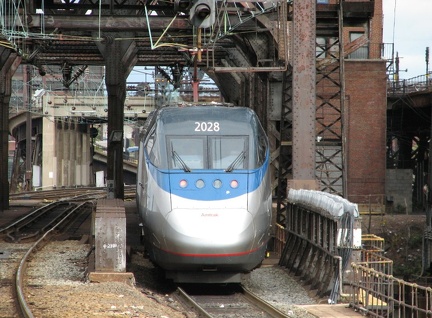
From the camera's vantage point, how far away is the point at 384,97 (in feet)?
141

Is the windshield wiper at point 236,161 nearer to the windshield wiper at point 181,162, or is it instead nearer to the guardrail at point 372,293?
the windshield wiper at point 181,162

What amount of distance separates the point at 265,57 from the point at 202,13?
32.3ft

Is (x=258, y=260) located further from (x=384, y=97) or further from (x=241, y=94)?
(x=384, y=97)

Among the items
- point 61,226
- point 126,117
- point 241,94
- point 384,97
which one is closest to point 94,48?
point 241,94

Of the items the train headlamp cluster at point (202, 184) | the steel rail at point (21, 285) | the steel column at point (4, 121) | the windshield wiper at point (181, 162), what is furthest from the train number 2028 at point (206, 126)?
the steel column at point (4, 121)

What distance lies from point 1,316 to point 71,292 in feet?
6.52

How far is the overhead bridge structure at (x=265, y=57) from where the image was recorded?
65.6 feet

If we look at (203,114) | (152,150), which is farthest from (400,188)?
(152,150)

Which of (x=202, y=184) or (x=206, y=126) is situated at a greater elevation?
(x=206, y=126)

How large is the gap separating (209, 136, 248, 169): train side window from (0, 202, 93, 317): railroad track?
13.0 feet

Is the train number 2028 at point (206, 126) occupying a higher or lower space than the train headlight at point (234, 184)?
higher

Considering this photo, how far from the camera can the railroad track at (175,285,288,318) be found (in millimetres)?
13797

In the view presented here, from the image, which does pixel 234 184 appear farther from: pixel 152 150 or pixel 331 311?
pixel 331 311

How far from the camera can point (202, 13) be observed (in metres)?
16.3
